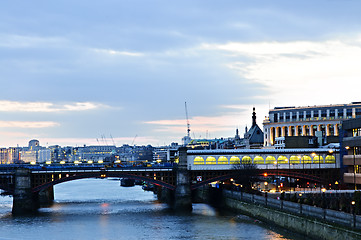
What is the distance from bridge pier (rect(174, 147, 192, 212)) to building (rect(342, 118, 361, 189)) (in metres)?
35.0

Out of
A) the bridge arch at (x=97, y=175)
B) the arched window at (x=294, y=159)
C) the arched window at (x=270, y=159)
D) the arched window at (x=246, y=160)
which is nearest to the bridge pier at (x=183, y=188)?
the bridge arch at (x=97, y=175)

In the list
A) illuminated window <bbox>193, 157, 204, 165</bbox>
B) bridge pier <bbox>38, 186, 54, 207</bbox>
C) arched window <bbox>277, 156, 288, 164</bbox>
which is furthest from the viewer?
bridge pier <bbox>38, 186, 54, 207</bbox>

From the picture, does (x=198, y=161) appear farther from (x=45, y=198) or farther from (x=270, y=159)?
(x=45, y=198)

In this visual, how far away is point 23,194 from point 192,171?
37.9m

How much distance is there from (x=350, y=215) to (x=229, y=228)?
34.4 metres

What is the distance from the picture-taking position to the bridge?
134m

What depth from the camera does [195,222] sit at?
107 m

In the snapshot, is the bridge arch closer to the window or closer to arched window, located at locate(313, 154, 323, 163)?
arched window, located at locate(313, 154, 323, 163)

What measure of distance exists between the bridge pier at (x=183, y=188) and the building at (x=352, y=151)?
3500cm

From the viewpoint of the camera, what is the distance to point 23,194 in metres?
132

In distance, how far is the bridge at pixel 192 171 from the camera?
440 ft

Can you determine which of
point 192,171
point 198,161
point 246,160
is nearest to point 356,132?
point 246,160

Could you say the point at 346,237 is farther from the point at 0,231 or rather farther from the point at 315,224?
the point at 0,231

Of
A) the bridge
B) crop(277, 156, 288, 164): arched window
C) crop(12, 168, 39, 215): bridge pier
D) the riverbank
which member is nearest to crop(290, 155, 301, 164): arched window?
the bridge
